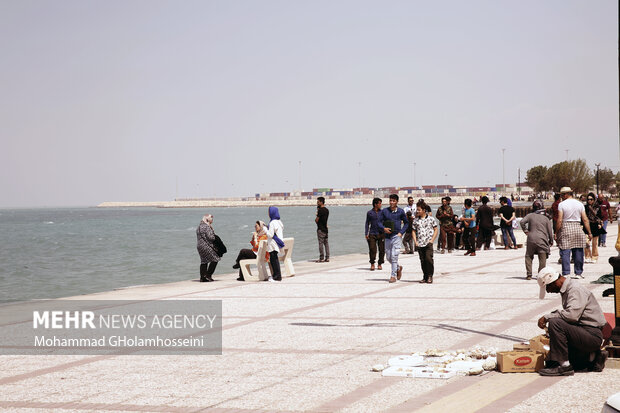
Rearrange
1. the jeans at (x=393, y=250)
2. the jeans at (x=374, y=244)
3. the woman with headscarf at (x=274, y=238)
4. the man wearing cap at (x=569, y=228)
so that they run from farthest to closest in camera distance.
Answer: the jeans at (x=374, y=244)
the woman with headscarf at (x=274, y=238)
the jeans at (x=393, y=250)
the man wearing cap at (x=569, y=228)

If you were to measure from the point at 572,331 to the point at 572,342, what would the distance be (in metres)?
0.10

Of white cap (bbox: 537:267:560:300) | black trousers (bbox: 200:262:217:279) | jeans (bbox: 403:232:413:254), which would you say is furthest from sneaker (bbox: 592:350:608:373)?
jeans (bbox: 403:232:413:254)

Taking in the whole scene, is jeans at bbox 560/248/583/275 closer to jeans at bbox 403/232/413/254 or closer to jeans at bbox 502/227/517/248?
jeans at bbox 403/232/413/254

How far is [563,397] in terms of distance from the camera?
21.4 ft

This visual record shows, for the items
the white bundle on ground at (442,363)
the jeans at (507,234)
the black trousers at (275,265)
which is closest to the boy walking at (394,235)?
the black trousers at (275,265)

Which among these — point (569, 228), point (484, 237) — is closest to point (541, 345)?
point (569, 228)

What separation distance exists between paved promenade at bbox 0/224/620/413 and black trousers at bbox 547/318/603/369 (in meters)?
0.20

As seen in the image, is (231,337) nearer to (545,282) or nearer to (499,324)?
(499,324)

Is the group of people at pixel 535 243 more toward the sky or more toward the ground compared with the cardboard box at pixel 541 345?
more toward the sky

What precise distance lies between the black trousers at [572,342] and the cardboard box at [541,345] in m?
0.23

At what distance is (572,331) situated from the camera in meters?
7.42

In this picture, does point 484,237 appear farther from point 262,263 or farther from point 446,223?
point 262,263

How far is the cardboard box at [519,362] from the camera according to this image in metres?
7.51

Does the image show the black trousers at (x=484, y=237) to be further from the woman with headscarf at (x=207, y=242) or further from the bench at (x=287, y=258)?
the woman with headscarf at (x=207, y=242)
